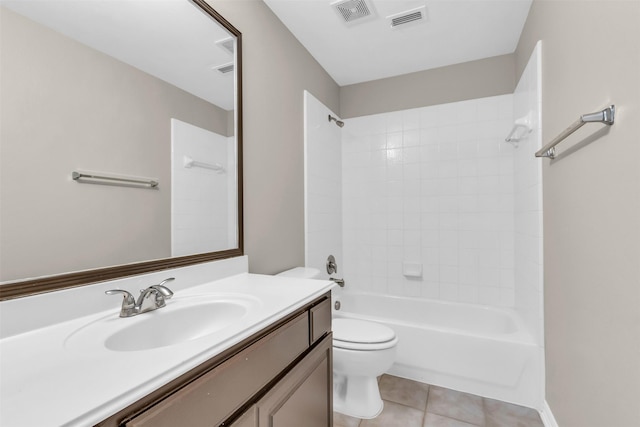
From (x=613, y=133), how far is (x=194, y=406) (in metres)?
1.38

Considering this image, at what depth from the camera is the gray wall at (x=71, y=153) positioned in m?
0.77

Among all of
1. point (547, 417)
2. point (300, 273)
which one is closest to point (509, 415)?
point (547, 417)

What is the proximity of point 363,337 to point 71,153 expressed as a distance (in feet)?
4.99

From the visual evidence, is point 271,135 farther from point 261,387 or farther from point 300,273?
point 261,387

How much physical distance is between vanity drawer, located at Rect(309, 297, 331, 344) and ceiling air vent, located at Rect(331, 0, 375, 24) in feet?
5.52

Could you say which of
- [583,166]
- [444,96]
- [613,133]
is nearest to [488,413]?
[583,166]

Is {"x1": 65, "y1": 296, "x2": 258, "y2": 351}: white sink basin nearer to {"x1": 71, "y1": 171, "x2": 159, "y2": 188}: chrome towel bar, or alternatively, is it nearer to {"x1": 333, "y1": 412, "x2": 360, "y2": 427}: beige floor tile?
{"x1": 71, "y1": 171, "x2": 159, "y2": 188}: chrome towel bar

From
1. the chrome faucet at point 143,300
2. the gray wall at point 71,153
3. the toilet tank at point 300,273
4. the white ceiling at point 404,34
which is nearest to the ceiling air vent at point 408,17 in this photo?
the white ceiling at point 404,34

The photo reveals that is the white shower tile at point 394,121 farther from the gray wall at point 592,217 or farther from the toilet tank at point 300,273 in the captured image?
the toilet tank at point 300,273

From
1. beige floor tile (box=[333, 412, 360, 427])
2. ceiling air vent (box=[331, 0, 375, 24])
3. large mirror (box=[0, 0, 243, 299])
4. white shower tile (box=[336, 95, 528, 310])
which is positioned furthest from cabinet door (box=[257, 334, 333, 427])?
ceiling air vent (box=[331, 0, 375, 24])

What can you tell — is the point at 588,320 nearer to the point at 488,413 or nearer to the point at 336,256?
the point at 488,413

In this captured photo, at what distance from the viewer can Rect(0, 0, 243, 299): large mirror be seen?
30.7 inches

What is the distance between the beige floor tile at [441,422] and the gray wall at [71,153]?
158 centimetres

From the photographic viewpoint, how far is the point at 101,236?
0.94 m
